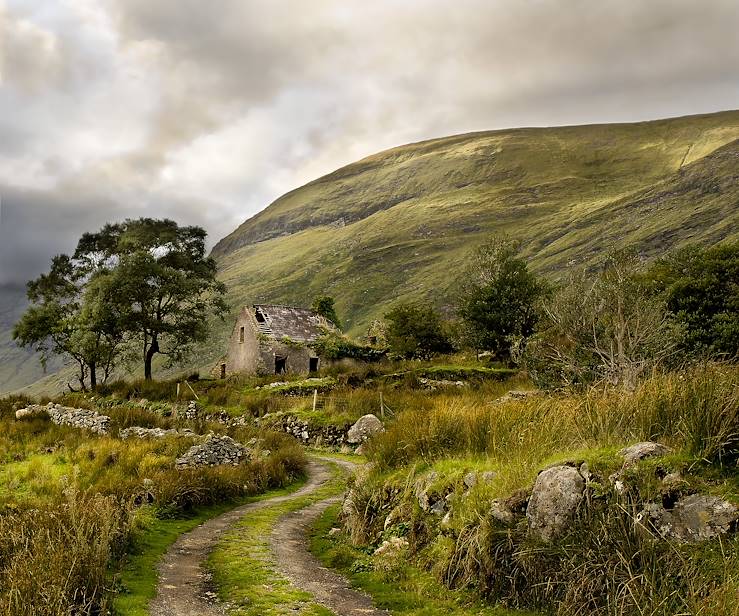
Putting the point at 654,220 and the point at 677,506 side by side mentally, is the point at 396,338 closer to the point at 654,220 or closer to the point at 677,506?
the point at 677,506

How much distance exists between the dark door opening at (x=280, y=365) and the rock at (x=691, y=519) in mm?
46882

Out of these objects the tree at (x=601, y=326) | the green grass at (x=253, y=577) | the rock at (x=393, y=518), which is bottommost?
the green grass at (x=253, y=577)

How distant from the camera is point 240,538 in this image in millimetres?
12250

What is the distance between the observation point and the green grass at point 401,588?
7852 mm

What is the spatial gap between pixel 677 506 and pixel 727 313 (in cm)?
2760

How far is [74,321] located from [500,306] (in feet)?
126

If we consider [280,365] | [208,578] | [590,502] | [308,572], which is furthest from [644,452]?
[280,365]

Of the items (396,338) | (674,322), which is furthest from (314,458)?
(396,338)

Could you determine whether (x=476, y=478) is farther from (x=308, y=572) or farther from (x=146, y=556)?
(x=146, y=556)

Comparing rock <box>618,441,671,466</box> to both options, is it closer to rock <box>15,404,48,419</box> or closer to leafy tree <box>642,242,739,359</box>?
leafy tree <box>642,242,739,359</box>

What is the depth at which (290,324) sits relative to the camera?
186 ft

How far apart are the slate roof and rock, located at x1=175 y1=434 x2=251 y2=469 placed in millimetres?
32447

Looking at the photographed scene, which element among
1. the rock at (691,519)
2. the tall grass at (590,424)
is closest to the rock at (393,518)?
the tall grass at (590,424)

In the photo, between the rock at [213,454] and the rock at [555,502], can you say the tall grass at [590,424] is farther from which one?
the rock at [213,454]
